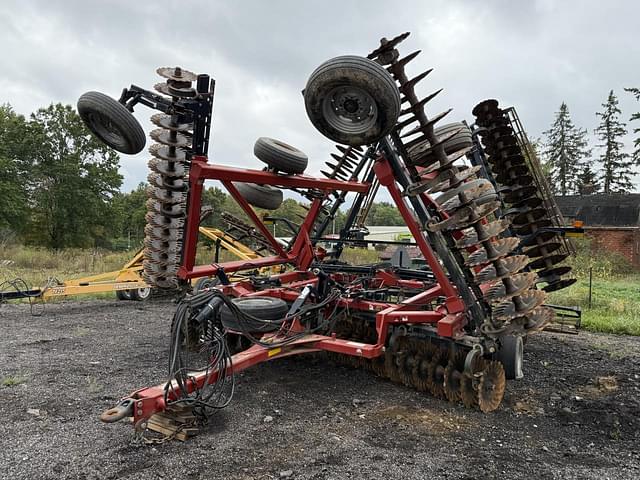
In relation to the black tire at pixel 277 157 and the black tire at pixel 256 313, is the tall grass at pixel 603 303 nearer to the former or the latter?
→ the black tire at pixel 277 157

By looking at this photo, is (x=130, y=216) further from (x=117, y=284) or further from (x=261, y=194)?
(x=261, y=194)

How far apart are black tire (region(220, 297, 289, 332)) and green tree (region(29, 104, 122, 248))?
2957 centimetres

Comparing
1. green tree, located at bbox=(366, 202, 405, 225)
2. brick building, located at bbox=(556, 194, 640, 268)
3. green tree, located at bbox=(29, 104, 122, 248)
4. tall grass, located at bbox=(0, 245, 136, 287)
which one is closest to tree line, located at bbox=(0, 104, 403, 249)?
green tree, located at bbox=(29, 104, 122, 248)

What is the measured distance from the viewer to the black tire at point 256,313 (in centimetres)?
463

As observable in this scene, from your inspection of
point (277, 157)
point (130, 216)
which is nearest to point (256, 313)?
point (277, 157)

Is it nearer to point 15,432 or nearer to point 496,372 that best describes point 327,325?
point 496,372

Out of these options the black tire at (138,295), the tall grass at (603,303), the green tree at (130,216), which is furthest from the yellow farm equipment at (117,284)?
the green tree at (130,216)

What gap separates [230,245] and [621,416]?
8055 mm

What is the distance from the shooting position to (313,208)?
7344 mm

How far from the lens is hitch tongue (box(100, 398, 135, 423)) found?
3090mm

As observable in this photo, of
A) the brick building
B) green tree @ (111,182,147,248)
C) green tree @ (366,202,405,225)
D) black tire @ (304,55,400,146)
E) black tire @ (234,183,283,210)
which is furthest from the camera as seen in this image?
green tree @ (366,202,405,225)

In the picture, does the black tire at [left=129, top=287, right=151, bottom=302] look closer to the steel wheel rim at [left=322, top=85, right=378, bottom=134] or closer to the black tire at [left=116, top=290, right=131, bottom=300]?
the black tire at [left=116, top=290, right=131, bottom=300]

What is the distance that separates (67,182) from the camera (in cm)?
3078

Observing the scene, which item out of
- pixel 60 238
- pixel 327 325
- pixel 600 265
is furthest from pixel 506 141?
pixel 60 238
